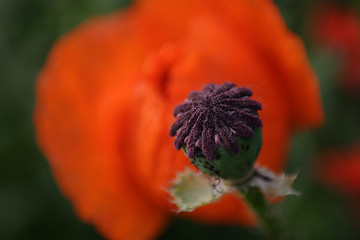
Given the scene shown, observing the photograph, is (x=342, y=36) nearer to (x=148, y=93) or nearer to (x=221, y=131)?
(x=148, y=93)

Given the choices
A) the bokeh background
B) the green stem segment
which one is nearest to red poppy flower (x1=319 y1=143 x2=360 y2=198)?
the bokeh background

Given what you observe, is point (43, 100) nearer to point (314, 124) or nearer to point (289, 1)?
point (314, 124)

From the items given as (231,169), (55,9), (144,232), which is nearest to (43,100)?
(144,232)

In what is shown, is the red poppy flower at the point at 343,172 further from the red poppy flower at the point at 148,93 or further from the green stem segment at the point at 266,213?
the green stem segment at the point at 266,213

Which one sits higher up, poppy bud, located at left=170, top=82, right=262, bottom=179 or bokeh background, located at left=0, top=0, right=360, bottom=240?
bokeh background, located at left=0, top=0, right=360, bottom=240

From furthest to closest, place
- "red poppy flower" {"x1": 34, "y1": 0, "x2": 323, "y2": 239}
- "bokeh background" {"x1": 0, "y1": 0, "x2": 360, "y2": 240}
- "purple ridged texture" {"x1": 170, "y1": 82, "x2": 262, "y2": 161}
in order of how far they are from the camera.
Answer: "bokeh background" {"x1": 0, "y1": 0, "x2": 360, "y2": 240} → "red poppy flower" {"x1": 34, "y1": 0, "x2": 323, "y2": 239} → "purple ridged texture" {"x1": 170, "y1": 82, "x2": 262, "y2": 161}

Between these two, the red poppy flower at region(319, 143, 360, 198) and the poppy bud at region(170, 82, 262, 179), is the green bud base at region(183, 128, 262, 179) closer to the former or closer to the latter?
the poppy bud at region(170, 82, 262, 179)

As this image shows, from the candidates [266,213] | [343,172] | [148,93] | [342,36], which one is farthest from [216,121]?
[342,36]
